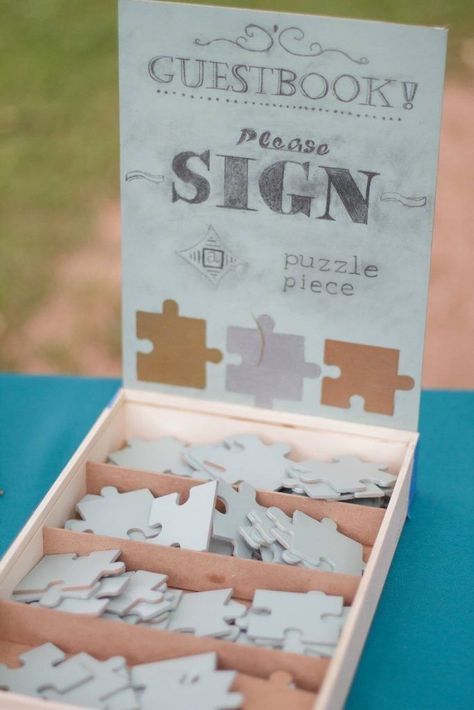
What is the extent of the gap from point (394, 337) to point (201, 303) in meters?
0.31

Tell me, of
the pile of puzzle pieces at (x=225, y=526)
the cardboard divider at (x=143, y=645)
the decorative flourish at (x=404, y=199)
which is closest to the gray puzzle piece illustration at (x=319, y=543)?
the pile of puzzle pieces at (x=225, y=526)

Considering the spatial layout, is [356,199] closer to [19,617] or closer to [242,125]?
[242,125]

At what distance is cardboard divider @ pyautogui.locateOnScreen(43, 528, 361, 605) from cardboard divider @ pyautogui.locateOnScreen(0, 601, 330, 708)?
0.15 metres

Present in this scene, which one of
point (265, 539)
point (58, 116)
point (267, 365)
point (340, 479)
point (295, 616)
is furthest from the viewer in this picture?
point (58, 116)

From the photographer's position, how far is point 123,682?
1.34 m

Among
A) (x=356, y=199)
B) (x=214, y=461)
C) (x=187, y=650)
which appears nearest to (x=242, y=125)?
(x=356, y=199)

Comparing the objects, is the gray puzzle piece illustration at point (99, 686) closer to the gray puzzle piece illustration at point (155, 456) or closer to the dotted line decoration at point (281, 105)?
the gray puzzle piece illustration at point (155, 456)

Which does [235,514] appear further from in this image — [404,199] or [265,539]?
[404,199]

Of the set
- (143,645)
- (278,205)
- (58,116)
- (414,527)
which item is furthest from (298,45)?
(58,116)

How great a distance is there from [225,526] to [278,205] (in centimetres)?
48

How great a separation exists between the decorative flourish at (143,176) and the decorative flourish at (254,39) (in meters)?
0.23

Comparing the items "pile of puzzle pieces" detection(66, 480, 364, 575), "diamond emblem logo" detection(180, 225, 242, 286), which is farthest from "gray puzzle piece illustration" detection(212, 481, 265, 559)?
"diamond emblem logo" detection(180, 225, 242, 286)

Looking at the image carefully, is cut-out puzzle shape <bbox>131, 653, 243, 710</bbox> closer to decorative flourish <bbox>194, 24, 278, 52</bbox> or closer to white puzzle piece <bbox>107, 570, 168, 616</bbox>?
white puzzle piece <bbox>107, 570, 168, 616</bbox>

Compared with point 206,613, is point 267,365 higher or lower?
higher
